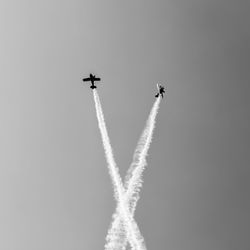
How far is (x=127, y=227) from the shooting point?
319 ft

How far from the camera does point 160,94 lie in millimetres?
112938

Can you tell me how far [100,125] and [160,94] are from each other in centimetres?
1931

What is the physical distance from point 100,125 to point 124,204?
1980cm

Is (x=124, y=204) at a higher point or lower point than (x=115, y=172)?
lower

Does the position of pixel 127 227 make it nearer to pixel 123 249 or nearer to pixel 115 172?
pixel 123 249

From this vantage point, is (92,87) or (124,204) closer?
(124,204)

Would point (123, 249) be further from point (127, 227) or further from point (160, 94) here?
point (160, 94)

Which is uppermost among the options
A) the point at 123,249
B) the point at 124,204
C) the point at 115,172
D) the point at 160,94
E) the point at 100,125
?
the point at 160,94

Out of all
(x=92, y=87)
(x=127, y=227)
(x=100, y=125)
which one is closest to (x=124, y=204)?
(x=127, y=227)

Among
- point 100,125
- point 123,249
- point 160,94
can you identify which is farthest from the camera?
point 160,94

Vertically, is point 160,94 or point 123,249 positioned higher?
point 160,94

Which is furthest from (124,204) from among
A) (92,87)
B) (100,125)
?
(92,87)

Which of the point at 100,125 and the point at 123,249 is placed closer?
the point at 123,249

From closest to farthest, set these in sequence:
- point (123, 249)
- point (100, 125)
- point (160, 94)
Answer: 1. point (123, 249)
2. point (100, 125)
3. point (160, 94)
